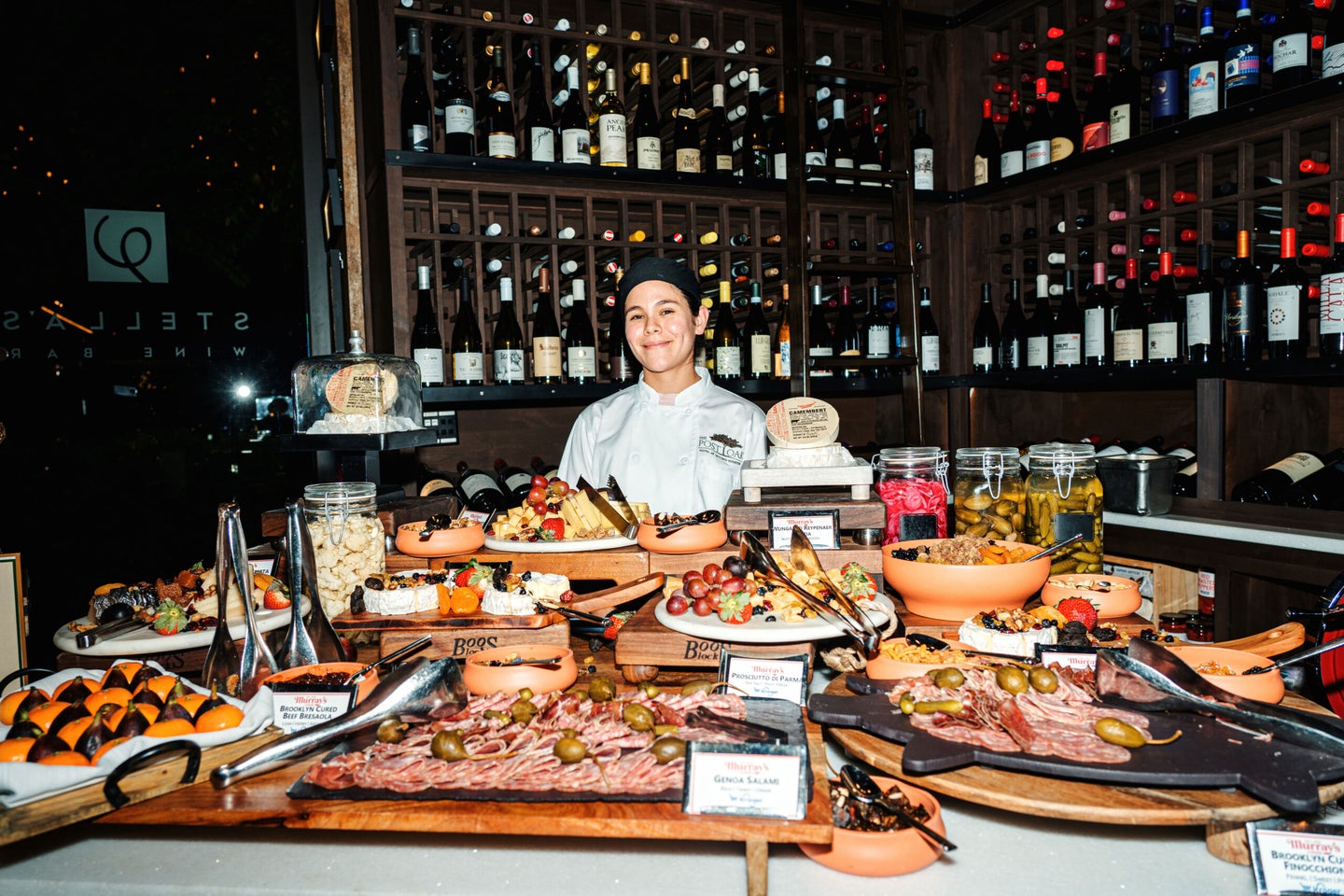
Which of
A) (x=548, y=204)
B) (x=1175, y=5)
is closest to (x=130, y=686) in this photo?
(x=548, y=204)

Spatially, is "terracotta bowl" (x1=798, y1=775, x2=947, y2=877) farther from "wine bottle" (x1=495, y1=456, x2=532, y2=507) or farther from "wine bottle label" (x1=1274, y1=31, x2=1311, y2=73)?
"wine bottle label" (x1=1274, y1=31, x2=1311, y2=73)

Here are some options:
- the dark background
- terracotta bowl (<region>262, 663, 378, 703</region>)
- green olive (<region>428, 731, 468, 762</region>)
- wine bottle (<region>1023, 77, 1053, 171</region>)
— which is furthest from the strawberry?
the dark background

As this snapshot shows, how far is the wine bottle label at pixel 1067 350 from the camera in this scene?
3.22 m

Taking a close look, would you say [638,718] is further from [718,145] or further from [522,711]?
[718,145]

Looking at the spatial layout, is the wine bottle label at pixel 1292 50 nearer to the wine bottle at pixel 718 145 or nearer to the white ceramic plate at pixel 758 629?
the wine bottle at pixel 718 145

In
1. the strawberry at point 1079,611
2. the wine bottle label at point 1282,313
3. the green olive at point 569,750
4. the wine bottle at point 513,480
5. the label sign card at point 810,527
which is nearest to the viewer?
the green olive at point 569,750

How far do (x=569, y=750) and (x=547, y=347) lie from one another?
7.71 feet

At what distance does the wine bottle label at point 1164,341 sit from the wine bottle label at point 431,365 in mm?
2603

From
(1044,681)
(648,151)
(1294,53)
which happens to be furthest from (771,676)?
(1294,53)

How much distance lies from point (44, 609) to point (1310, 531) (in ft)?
23.1

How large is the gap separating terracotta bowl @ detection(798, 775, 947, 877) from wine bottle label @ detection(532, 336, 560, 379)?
2464 mm

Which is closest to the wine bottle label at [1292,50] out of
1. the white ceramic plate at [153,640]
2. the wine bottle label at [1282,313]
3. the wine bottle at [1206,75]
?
the wine bottle at [1206,75]

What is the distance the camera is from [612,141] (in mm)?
3227

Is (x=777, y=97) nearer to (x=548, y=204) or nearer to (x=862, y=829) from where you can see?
(x=548, y=204)
